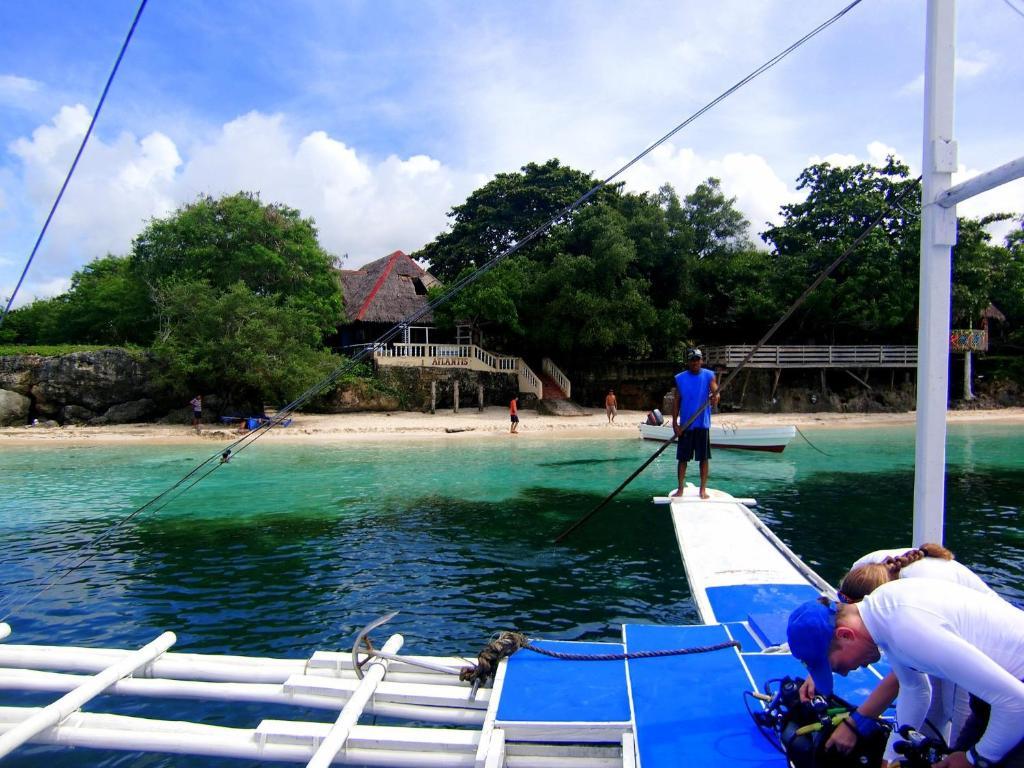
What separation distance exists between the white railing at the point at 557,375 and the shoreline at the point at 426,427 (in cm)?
191

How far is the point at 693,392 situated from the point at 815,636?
6066mm

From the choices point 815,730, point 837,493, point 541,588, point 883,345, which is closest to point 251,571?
point 541,588

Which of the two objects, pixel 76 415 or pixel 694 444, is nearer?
pixel 694 444

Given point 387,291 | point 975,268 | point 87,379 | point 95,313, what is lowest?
point 87,379

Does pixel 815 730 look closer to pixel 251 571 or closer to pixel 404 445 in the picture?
pixel 251 571

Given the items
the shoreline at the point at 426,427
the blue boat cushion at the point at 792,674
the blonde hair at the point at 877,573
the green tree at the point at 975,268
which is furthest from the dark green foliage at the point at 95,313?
the green tree at the point at 975,268

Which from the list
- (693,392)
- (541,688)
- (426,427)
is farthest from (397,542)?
(426,427)

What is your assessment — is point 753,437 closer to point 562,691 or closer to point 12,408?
point 562,691

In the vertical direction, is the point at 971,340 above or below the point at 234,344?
above

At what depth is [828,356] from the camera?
34312 millimetres

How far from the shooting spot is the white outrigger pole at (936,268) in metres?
4.62

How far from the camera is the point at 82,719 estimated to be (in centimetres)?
396

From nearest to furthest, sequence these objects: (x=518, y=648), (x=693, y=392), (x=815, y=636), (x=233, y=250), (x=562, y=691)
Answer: (x=815, y=636)
(x=562, y=691)
(x=518, y=648)
(x=693, y=392)
(x=233, y=250)

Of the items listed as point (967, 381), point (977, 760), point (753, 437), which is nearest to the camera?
point (977, 760)
